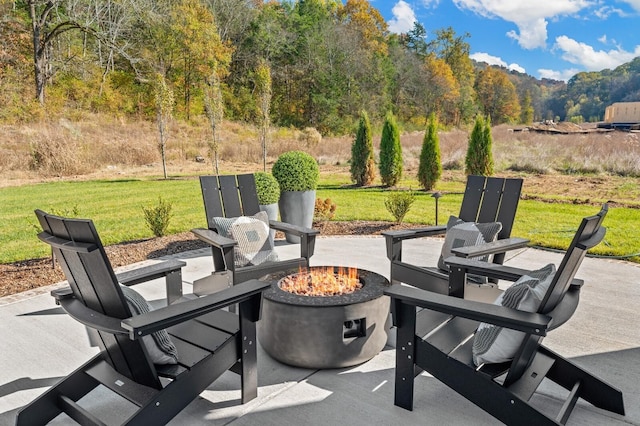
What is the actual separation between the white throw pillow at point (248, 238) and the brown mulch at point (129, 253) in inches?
65.8

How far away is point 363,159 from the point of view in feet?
36.0

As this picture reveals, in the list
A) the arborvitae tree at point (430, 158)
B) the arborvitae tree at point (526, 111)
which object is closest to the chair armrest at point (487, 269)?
the arborvitae tree at point (430, 158)

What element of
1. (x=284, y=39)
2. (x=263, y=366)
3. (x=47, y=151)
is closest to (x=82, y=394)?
(x=263, y=366)

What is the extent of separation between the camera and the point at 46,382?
2.40 metres

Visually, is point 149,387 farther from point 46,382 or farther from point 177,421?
point 46,382

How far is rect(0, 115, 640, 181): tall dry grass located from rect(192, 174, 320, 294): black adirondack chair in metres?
9.33

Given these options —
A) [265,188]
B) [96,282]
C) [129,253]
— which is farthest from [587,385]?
[129,253]

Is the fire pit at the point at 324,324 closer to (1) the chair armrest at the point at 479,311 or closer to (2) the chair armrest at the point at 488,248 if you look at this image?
(1) the chair armrest at the point at 479,311

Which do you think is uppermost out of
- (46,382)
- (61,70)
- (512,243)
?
(61,70)

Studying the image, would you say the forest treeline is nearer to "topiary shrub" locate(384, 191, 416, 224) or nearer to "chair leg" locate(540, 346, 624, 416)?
"topiary shrub" locate(384, 191, 416, 224)

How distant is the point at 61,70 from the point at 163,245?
14803mm

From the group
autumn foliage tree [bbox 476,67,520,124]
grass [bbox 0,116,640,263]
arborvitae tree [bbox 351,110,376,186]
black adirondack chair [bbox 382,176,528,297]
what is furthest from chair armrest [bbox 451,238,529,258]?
autumn foliage tree [bbox 476,67,520,124]

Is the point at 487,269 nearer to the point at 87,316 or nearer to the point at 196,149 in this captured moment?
the point at 87,316

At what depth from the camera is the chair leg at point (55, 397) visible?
1.94m
